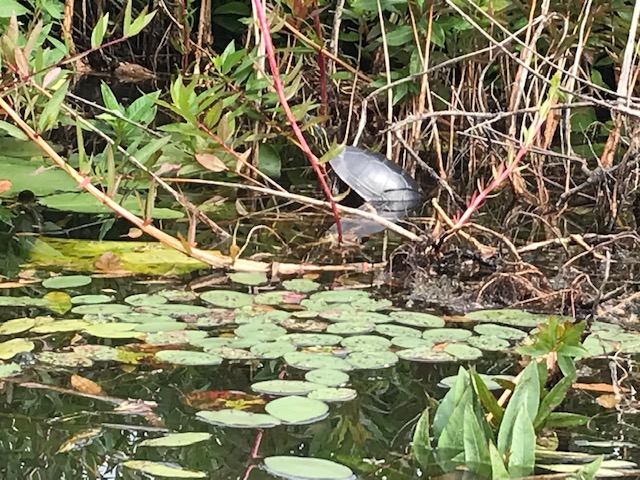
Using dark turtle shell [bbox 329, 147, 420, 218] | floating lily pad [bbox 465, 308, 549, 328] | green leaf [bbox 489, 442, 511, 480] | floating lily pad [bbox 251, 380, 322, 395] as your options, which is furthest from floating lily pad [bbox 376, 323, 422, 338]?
dark turtle shell [bbox 329, 147, 420, 218]

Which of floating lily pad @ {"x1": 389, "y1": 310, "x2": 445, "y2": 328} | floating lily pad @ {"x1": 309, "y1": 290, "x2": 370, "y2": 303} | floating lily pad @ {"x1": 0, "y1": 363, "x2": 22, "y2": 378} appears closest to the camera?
floating lily pad @ {"x1": 0, "y1": 363, "x2": 22, "y2": 378}

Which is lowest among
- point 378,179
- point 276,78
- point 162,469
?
point 162,469

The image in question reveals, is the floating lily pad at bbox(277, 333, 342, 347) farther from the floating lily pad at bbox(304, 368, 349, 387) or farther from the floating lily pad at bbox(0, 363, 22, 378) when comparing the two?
the floating lily pad at bbox(0, 363, 22, 378)

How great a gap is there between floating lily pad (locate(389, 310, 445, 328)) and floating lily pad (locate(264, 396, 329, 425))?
0.31 m

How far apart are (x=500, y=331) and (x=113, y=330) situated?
0.50 meters

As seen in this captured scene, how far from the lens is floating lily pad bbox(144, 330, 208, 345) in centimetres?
117

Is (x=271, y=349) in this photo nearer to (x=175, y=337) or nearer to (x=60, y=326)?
(x=175, y=337)

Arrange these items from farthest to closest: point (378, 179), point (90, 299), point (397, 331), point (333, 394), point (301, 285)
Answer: point (378, 179), point (301, 285), point (90, 299), point (397, 331), point (333, 394)

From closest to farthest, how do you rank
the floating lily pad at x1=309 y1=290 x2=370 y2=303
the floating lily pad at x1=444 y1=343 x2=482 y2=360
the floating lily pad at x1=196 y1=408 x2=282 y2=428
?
the floating lily pad at x1=196 y1=408 x2=282 y2=428 < the floating lily pad at x1=444 y1=343 x2=482 y2=360 < the floating lily pad at x1=309 y1=290 x2=370 y2=303

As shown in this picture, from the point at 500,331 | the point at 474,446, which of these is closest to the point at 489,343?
the point at 500,331

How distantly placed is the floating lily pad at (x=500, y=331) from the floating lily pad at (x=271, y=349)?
0.85 feet

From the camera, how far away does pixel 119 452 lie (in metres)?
0.87

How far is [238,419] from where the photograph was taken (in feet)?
3.07

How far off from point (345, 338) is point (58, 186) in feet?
3.66
